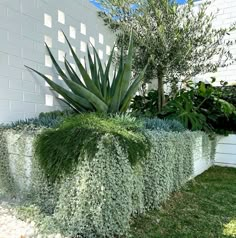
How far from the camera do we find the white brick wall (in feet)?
8.97

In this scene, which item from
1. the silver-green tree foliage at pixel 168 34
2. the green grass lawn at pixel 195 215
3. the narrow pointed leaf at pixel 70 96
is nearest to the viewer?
the green grass lawn at pixel 195 215

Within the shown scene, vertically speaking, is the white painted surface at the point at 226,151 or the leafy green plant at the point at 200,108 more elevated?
the leafy green plant at the point at 200,108

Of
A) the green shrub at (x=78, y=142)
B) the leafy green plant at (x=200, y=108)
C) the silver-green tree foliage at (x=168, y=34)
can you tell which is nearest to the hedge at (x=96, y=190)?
the green shrub at (x=78, y=142)

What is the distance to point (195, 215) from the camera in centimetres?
241

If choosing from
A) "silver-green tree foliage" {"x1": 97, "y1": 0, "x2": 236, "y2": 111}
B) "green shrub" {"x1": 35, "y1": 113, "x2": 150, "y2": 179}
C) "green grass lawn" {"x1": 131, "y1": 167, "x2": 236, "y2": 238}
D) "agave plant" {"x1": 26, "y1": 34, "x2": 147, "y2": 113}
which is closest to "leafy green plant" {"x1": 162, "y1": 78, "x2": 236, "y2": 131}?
"silver-green tree foliage" {"x1": 97, "y1": 0, "x2": 236, "y2": 111}

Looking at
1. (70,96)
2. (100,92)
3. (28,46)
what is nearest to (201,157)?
(100,92)

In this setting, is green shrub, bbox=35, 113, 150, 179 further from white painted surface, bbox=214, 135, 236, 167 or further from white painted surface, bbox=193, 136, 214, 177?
white painted surface, bbox=214, 135, 236, 167

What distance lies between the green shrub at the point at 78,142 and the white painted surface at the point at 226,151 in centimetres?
292

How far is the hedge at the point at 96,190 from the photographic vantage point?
5.70ft

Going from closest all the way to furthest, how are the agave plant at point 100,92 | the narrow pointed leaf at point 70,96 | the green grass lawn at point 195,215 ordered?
1. the green grass lawn at point 195,215
2. the agave plant at point 100,92
3. the narrow pointed leaf at point 70,96

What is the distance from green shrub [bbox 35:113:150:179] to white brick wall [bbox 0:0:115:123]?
101cm

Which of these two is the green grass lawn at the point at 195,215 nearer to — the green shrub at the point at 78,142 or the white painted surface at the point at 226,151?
the green shrub at the point at 78,142

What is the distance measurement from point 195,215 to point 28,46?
257 centimetres

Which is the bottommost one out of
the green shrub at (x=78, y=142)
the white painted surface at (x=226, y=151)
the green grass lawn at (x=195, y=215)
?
the green grass lawn at (x=195, y=215)
